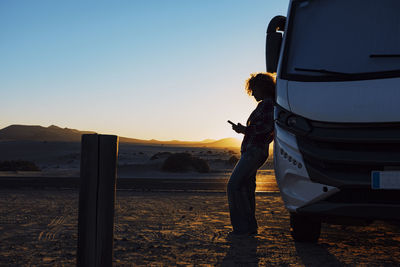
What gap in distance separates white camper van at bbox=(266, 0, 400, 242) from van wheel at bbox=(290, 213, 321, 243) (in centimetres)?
85

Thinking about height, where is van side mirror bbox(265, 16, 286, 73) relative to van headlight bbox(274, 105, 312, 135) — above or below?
above

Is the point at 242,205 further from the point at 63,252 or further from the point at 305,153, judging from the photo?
the point at 63,252

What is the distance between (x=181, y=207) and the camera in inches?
320

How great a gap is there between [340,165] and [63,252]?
2911 mm

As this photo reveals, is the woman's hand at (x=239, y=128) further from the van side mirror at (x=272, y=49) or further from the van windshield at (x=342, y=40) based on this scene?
the van windshield at (x=342, y=40)

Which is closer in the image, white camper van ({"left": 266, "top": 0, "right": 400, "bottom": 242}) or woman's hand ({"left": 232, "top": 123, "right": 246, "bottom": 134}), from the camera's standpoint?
white camper van ({"left": 266, "top": 0, "right": 400, "bottom": 242})

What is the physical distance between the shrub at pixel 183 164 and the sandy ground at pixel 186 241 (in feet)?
51.1

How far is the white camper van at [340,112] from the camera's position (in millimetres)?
3344

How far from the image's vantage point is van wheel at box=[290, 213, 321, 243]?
462 cm

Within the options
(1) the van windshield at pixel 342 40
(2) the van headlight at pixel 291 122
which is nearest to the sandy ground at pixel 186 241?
(2) the van headlight at pixel 291 122

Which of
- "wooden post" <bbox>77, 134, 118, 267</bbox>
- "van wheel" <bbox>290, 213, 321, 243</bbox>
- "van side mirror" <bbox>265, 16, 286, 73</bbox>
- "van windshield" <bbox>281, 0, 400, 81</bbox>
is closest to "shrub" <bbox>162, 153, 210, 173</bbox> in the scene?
"van wheel" <bbox>290, 213, 321, 243</bbox>

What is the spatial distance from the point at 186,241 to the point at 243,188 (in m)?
0.97

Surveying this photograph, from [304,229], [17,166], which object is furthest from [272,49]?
[17,166]

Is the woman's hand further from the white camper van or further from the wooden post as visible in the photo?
the wooden post
